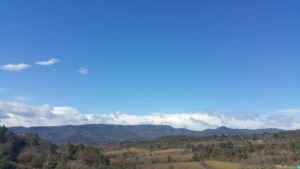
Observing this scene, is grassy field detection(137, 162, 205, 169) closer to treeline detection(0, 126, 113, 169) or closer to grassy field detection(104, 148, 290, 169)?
grassy field detection(104, 148, 290, 169)

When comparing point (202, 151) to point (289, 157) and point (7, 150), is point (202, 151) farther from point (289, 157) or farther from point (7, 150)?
point (7, 150)

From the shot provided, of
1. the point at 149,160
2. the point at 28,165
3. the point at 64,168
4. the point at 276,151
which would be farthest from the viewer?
the point at 276,151

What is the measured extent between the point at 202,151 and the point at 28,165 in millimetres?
87541

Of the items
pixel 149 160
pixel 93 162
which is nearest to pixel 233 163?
pixel 149 160

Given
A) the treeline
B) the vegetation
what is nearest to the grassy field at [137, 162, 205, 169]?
the vegetation

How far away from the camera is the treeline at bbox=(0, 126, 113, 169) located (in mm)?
101188

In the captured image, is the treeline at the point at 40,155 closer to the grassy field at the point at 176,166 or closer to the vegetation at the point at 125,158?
the vegetation at the point at 125,158

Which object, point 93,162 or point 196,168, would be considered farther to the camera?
point 196,168

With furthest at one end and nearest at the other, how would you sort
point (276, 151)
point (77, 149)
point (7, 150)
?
point (276, 151) → point (77, 149) → point (7, 150)

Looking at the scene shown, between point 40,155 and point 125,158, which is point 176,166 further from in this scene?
point 40,155

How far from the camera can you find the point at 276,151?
160875 mm

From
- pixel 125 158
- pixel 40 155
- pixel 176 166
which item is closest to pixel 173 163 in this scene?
pixel 176 166

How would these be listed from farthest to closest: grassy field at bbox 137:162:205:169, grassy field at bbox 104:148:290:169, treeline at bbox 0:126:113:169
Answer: grassy field at bbox 104:148:290:169
grassy field at bbox 137:162:205:169
treeline at bbox 0:126:113:169

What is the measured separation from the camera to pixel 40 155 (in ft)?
354
